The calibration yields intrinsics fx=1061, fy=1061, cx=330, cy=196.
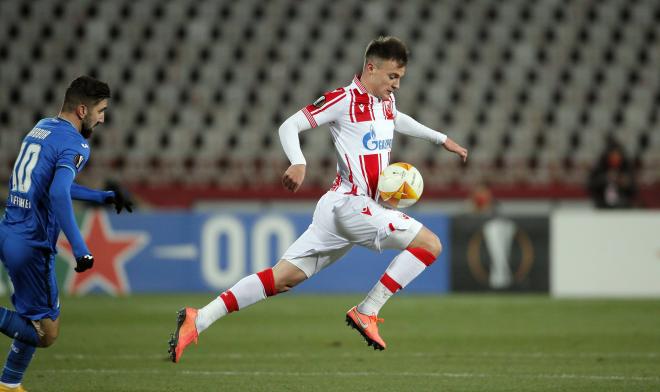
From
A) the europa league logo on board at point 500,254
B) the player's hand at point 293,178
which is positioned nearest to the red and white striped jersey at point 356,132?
the player's hand at point 293,178

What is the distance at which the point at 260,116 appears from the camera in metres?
18.2

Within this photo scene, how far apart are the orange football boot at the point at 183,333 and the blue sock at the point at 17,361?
81 cm

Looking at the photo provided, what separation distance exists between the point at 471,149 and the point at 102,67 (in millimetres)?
6713

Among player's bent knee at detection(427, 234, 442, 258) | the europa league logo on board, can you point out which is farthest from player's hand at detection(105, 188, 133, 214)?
the europa league logo on board

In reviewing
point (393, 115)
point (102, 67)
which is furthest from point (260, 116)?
point (393, 115)

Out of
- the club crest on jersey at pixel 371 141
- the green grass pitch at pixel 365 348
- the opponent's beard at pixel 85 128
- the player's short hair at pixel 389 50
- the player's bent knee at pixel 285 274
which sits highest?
the player's short hair at pixel 389 50

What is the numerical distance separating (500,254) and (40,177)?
355 inches

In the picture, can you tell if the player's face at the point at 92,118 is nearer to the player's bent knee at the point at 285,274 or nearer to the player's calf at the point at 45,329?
the player's calf at the point at 45,329

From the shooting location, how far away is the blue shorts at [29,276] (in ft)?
18.5

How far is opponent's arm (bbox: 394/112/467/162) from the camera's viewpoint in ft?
22.7

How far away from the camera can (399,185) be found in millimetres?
6426

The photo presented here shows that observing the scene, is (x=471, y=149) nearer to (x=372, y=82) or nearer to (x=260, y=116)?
(x=260, y=116)

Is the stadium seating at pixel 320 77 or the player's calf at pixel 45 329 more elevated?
the stadium seating at pixel 320 77

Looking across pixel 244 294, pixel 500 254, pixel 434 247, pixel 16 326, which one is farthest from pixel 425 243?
pixel 500 254
